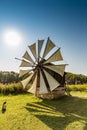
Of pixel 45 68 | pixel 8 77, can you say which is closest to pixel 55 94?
pixel 45 68

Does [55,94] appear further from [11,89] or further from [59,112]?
[11,89]

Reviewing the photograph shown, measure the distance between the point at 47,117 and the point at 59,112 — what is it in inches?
55.2

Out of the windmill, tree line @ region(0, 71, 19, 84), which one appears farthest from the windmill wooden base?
tree line @ region(0, 71, 19, 84)

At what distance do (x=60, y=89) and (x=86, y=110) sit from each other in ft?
17.3

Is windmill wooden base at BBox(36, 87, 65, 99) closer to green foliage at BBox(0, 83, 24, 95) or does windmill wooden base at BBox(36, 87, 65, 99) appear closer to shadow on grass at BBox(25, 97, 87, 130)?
shadow on grass at BBox(25, 97, 87, 130)

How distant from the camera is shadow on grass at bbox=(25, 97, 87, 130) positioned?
11.3 m

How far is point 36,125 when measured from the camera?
1101 cm

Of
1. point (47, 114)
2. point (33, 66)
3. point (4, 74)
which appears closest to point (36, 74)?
point (33, 66)

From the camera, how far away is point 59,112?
529 inches

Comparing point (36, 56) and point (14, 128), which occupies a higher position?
point (36, 56)

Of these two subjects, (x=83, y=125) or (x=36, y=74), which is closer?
(x=83, y=125)

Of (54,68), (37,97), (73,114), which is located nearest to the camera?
(73,114)

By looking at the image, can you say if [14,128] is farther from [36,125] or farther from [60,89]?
[60,89]

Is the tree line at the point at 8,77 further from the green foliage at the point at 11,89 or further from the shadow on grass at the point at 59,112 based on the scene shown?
the shadow on grass at the point at 59,112
